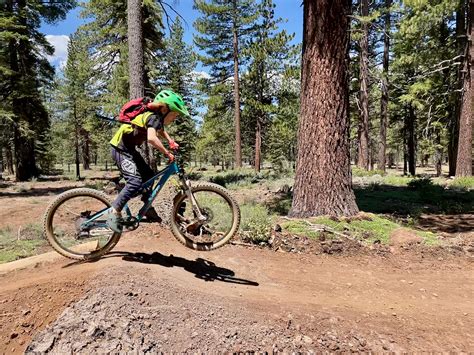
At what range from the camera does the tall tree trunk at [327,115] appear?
733 cm

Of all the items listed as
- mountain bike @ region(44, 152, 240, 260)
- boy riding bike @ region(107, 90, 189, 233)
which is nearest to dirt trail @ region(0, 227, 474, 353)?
mountain bike @ region(44, 152, 240, 260)

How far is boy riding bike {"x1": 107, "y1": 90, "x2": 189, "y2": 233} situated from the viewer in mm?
4664

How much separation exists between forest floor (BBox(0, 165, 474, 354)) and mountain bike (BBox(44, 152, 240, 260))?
441 mm

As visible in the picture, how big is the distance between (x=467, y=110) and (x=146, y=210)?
565 inches

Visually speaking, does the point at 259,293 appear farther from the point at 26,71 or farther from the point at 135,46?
the point at 26,71

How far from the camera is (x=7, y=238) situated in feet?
25.2

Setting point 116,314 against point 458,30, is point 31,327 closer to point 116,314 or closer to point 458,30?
point 116,314

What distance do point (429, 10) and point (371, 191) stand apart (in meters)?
9.09

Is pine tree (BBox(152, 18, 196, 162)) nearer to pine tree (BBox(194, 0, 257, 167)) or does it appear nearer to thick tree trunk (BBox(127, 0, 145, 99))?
pine tree (BBox(194, 0, 257, 167))

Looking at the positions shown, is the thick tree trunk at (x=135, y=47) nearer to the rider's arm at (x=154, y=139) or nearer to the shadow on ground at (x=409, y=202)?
the rider's arm at (x=154, y=139)

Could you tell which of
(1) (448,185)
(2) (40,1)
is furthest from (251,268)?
(2) (40,1)

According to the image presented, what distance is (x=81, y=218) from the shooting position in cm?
507

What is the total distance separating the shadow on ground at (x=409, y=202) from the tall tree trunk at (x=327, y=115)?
2.02 m

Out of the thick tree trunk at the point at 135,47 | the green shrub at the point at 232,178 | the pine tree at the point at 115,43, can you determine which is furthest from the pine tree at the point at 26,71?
the thick tree trunk at the point at 135,47
